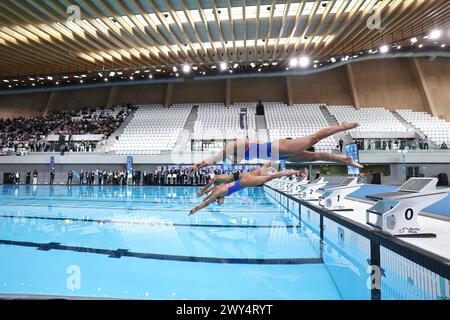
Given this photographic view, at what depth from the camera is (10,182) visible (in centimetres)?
2489

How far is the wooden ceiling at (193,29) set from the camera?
13922 millimetres

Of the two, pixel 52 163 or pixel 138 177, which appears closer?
pixel 138 177

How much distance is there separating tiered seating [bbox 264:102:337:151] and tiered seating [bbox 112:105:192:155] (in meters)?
7.12

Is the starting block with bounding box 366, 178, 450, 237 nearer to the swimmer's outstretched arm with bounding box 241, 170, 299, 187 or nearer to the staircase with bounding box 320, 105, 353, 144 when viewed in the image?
the swimmer's outstretched arm with bounding box 241, 170, 299, 187

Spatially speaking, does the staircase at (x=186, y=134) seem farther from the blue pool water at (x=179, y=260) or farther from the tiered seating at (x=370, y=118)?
the blue pool water at (x=179, y=260)

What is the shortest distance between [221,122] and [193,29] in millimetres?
8762

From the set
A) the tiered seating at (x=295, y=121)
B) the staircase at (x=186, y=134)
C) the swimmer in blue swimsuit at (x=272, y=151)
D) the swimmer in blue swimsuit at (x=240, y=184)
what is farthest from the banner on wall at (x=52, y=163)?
the swimmer in blue swimsuit at (x=272, y=151)

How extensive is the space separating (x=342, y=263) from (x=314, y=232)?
6.97 ft

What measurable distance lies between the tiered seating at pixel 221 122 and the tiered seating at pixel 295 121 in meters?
1.46

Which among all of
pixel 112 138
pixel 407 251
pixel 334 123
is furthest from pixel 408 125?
pixel 407 251

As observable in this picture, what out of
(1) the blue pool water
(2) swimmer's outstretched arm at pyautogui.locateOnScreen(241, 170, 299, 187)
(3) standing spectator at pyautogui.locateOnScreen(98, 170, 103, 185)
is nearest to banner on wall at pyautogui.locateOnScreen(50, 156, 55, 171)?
(3) standing spectator at pyautogui.locateOnScreen(98, 170, 103, 185)

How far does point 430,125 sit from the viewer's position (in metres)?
22.2

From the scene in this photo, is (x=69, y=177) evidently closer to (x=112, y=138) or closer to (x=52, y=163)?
(x=52, y=163)

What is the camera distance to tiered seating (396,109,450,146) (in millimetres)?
20647
